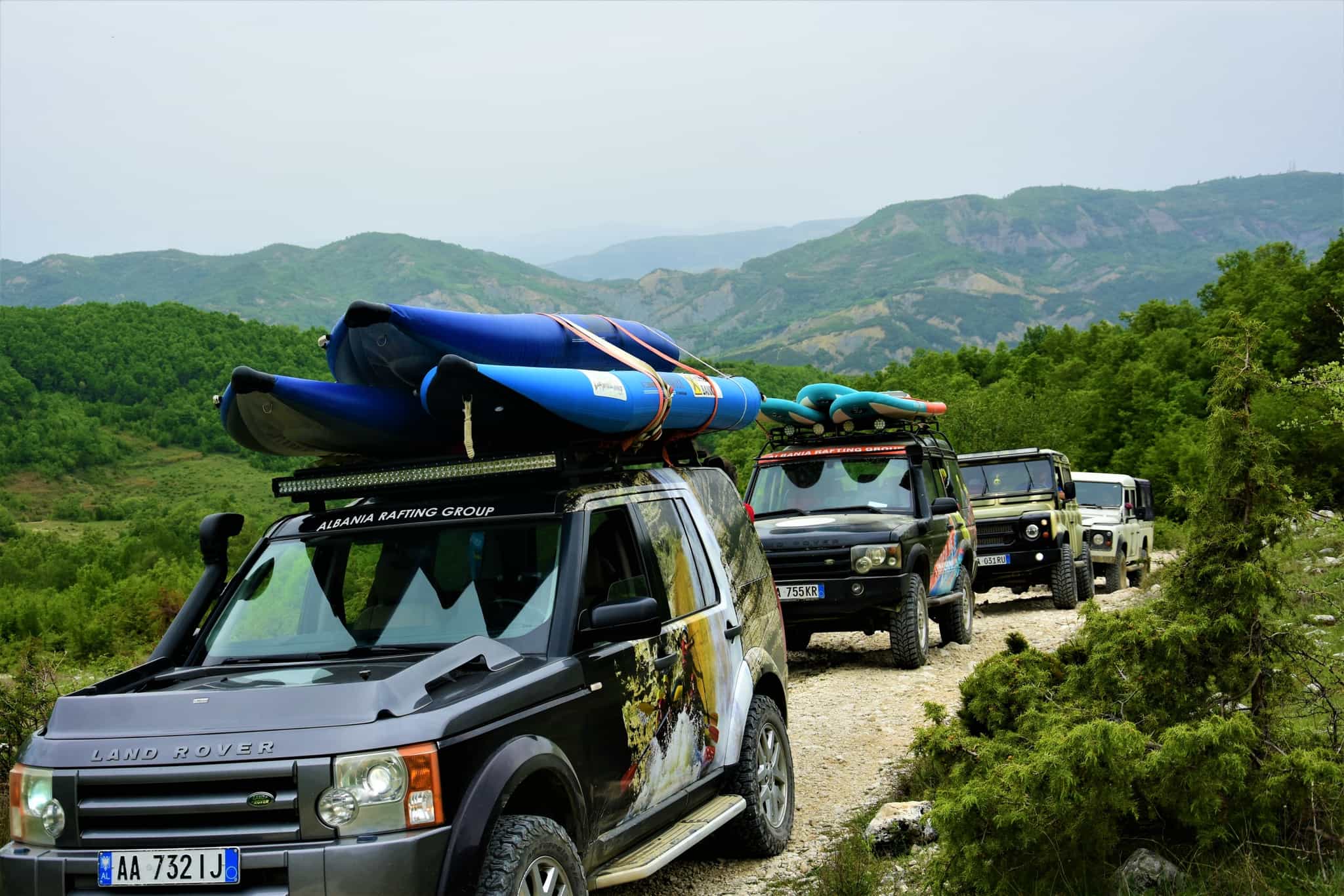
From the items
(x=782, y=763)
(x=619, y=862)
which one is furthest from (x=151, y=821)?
(x=782, y=763)

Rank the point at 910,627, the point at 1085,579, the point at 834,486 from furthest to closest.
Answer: the point at 1085,579, the point at 834,486, the point at 910,627

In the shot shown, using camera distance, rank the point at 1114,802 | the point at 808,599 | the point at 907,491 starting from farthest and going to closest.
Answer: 1. the point at 907,491
2. the point at 808,599
3. the point at 1114,802

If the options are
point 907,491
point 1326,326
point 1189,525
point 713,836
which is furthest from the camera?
point 1326,326

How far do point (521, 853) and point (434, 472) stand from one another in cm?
184

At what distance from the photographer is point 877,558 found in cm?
1178

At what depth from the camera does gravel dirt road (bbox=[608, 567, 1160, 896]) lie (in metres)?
6.12

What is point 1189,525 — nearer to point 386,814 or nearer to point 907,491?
point 386,814

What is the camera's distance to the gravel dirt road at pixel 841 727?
20.1ft

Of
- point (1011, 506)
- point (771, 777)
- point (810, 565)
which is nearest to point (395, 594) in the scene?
point (771, 777)

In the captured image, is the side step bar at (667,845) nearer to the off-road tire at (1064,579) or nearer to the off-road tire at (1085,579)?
the off-road tire at (1064,579)

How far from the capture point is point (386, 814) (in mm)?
3617

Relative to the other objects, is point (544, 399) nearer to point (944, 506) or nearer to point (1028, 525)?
point (944, 506)

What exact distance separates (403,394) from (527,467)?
83cm

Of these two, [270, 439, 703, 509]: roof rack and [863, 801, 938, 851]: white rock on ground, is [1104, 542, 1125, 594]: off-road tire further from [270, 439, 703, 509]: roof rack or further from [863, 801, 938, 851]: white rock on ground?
[270, 439, 703, 509]: roof rack
